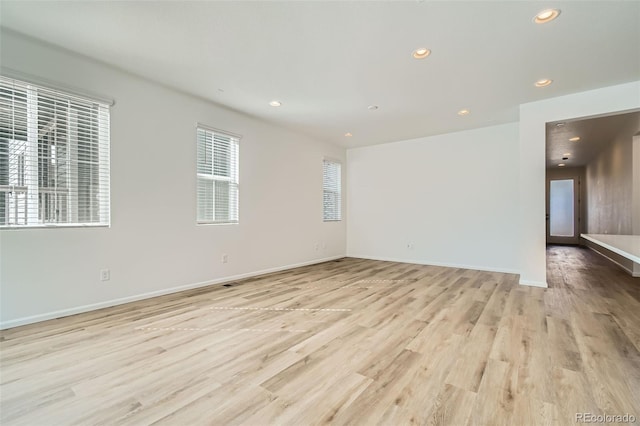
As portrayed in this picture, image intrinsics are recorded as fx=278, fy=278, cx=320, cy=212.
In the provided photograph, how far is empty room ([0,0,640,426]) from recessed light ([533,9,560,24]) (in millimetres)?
25

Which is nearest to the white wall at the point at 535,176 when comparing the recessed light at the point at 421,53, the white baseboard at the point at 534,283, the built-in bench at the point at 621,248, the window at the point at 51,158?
the white baseboard at the point at 534,283

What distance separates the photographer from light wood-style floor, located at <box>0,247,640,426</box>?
149 centimetres

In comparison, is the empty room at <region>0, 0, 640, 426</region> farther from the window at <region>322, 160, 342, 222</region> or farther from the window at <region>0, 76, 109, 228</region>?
the window at <region>322, 160, 342, 222</region>

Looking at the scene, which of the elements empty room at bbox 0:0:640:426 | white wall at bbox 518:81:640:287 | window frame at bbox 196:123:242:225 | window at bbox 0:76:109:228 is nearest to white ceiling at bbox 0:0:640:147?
empty room at bbox 0:0:640:426

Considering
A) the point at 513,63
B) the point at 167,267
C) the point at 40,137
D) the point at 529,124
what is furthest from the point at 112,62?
the point at 529,124

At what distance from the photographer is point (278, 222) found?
17.0ft

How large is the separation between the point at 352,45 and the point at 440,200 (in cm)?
395

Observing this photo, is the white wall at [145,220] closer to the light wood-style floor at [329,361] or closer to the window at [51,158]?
the window at [51,158]

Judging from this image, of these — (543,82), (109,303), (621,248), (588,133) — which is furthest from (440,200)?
(109,303)

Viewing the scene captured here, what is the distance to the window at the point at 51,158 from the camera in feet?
8.35

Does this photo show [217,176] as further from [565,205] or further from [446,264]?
[565,205]

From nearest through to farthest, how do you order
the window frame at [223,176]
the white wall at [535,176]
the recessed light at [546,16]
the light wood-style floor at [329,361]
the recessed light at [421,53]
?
the light wood-style floor at [329,361] → the recessed light at [546,16] → the recessed light at [421,53] → the white wall at [535,176] → the window frame at [223,176]

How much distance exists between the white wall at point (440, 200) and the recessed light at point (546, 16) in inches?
119

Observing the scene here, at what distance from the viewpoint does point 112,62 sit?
9.86ft
